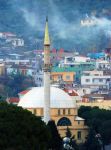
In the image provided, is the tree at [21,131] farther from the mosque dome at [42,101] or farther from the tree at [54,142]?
the mosque dome at [42,101]

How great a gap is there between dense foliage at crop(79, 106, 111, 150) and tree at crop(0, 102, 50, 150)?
5.69m

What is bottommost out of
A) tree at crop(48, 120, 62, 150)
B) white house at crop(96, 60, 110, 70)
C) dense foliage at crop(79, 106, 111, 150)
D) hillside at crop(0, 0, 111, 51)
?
tree at crop(48, 120, 62, 150)

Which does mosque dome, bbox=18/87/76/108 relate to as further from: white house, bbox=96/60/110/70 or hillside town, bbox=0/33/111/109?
white house, bbox=96/60/110/70

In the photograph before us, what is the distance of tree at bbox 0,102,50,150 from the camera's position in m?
28.6

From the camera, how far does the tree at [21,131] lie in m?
28.6

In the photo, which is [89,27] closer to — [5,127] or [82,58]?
[82,58]

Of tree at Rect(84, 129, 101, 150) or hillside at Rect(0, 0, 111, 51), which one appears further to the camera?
hillside at Rect(0, 0, 111, 51)

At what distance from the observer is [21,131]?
29609mm

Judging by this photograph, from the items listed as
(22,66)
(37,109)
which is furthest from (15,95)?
(37,109)

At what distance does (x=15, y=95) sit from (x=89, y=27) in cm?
3789

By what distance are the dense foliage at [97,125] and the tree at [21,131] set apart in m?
5.69

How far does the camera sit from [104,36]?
3942 inches

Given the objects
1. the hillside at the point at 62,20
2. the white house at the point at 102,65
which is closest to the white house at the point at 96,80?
the white house at the point at 102,65

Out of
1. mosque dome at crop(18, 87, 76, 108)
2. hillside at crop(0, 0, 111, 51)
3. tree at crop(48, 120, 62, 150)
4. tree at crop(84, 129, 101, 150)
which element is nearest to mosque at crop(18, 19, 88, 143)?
mosque dome at crop(18, 87, 76, 108)
